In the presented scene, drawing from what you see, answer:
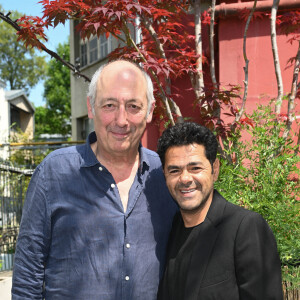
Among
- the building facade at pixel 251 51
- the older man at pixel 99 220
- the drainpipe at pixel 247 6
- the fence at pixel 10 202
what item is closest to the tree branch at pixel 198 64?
the building facade at pixel 251 51

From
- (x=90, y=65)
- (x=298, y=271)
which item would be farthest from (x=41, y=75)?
(x=298, y=271)

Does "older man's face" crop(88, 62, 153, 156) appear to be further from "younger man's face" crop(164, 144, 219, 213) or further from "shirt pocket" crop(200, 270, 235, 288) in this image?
"shirt pocket" crop(200, 270, 235, 288)

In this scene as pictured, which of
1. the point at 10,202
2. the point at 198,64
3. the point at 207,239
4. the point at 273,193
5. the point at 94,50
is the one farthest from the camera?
the point at 94,50

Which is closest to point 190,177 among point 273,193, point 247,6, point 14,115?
point 273,193

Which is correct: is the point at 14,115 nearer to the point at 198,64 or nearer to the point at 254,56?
the point at 254,56

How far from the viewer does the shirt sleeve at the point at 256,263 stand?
2232 mm

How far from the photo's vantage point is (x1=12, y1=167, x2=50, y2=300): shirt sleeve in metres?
2.54

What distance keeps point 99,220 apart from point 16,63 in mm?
42285

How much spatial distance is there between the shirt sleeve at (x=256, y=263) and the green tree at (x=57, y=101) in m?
40.3

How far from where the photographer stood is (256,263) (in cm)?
223

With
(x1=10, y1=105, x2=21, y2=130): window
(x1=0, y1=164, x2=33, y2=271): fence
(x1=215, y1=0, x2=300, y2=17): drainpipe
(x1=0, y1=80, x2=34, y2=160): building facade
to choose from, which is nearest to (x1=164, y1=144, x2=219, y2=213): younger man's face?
(x1=215, y1=0, x2=300, y2=17): drainpipe

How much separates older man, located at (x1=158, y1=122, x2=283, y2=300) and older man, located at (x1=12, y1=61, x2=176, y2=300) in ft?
0.56

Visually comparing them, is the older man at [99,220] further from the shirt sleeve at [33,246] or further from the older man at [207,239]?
the older man at [207,239]

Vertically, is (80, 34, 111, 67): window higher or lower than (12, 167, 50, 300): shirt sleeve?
higher
